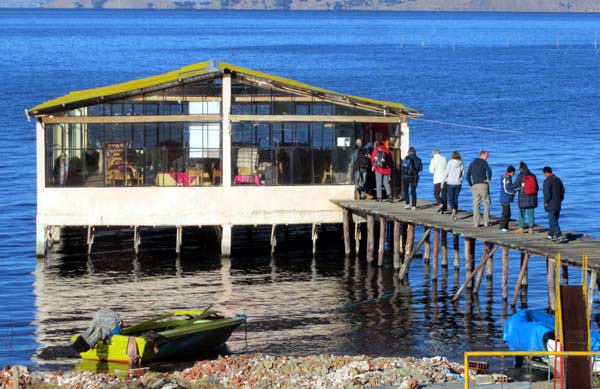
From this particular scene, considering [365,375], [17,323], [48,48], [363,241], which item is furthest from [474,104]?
[48,48]

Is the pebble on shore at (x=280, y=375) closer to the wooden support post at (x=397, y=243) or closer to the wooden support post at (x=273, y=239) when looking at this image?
the wooden support post at (x=397, y=243)

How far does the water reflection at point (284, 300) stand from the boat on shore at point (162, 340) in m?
0.69

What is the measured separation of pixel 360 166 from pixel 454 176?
16.9ft

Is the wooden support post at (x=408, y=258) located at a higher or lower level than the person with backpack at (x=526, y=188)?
lower

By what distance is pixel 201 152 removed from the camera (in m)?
43.8

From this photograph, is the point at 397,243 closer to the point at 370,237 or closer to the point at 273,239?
the point at 370,237

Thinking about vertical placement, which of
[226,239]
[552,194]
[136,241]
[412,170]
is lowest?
[136,241]

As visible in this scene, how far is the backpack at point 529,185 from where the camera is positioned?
36.1 metres

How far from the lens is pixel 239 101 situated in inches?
1725

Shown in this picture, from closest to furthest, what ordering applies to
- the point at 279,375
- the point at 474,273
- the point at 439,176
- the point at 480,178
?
1. the point at 279,375
2. the point at 480,178
3. the point at 474,273
4. the point at 439,176

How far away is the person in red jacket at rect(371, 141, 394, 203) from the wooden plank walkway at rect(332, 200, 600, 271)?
0.51 metres

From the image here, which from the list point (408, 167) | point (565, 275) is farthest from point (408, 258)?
point (565, 275)

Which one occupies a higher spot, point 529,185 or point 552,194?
point 529,185

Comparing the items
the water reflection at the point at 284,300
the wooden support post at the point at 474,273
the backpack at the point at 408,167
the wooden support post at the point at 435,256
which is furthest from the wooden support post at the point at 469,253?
the backpack at the point at 408,167
